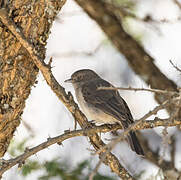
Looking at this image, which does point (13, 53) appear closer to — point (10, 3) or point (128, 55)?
point (10, 3)

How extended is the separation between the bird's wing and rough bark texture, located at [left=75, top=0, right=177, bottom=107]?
0.92m

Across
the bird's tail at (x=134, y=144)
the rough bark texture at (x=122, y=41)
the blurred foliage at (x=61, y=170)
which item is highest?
the rough bark texture at (x=122, y=41)

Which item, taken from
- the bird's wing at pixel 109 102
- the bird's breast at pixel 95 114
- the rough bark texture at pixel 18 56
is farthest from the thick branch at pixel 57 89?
the bird's breast at pixel 95 114

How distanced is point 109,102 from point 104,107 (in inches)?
4.4

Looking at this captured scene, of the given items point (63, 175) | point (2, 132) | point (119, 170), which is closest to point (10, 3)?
point (2, 132)

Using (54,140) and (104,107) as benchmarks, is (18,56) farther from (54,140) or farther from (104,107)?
(104,107)

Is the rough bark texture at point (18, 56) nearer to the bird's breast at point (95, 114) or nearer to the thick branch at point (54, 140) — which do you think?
the thick branch at point (54, 140)

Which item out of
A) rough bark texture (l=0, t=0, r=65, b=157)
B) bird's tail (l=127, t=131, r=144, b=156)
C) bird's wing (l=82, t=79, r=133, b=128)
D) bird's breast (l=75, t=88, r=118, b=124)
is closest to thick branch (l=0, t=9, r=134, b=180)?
rough bark texture (l=0, t=0, r=65, b=157)

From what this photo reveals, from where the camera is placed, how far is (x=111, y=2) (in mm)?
7719

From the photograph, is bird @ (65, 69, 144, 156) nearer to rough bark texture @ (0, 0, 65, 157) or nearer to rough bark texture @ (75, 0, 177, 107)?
rough bark texture @ (75, 0, 177, 107)

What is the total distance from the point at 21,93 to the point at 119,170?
138 centimetres

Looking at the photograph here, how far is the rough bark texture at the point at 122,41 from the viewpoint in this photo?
7.60 metres

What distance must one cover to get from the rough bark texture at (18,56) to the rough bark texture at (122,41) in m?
2.85

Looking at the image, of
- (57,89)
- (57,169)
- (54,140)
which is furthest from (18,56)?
(57,169)
